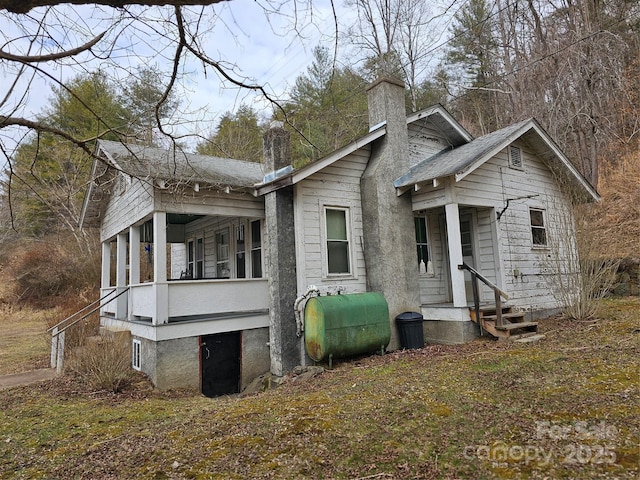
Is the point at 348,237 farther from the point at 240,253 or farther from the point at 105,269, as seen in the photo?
the point at 105,269

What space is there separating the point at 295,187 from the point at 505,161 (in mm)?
5491

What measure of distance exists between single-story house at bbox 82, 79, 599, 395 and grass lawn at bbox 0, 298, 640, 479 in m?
1.58

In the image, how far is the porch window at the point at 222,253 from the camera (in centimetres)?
1179

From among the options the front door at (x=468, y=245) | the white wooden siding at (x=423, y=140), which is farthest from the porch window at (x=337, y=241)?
the front door at (x=468, y=245)

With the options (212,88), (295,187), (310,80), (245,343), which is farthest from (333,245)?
(310,80)

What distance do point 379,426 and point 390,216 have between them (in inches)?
216

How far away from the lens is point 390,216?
895 centimetres

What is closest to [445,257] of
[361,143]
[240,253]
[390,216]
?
[390,216]

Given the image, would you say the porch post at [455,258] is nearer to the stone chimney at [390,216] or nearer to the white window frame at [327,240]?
the stone chimney at [390,216]

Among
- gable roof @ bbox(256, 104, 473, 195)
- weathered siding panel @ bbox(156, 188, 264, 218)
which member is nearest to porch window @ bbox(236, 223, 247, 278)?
weathered siding panel @ bbox(156, 188, 264, 218)

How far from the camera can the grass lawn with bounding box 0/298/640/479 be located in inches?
128

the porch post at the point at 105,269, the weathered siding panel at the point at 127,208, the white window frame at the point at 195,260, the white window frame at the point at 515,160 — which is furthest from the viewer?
the white window frame at the point at 195,260

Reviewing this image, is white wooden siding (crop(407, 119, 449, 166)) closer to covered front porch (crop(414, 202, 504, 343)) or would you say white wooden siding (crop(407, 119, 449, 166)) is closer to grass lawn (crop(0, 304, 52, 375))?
covered front porch (crop(414, 202, 504, 343))

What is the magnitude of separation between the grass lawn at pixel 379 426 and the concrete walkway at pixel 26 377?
4.35 feet
